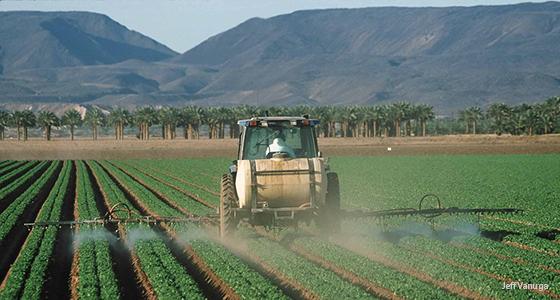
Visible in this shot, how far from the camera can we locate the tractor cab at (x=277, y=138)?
18.3 meters

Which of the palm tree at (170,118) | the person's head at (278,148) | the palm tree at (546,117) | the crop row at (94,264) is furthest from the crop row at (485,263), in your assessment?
the palm tree at (170,118)

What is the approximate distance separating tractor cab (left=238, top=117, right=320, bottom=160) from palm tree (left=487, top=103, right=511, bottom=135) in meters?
122

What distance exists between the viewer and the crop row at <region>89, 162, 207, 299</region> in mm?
13570

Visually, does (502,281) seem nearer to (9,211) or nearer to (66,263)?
(66,263)

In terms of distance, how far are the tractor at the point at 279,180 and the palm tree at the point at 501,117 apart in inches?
4804

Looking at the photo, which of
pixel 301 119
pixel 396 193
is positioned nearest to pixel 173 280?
pixel 301 119

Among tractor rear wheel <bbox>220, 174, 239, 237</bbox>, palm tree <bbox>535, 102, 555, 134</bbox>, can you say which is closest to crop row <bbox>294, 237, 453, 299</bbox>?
tractor rear wheel <bbox>220, 174, 239, 237</bbox>

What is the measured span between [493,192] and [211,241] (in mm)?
16616

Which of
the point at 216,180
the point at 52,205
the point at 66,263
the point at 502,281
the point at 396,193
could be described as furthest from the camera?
the point at 216,180

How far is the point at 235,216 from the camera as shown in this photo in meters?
18.3

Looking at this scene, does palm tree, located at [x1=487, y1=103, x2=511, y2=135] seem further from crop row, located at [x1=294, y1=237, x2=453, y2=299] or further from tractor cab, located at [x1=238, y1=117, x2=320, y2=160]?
crop row, located at [x1=294, y1=237, x2=453, y2=299]

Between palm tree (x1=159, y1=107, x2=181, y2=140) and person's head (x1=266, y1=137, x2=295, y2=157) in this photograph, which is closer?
person's head (x1=266, y1=137, x2=295, y2=157)

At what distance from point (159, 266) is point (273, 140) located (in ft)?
14.0

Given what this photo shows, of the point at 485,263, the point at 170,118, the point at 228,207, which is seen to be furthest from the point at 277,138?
the point at 170,118
